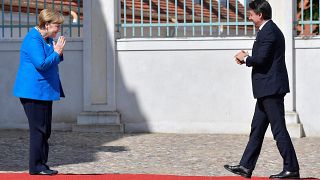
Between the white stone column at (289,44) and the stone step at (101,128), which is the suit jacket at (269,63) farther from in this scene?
the stone step at (101,128)

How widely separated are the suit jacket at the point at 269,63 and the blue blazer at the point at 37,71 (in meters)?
1.92

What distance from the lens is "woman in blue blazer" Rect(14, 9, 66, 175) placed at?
8.42m

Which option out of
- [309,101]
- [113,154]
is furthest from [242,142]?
[113,154]

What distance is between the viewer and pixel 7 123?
541 inches

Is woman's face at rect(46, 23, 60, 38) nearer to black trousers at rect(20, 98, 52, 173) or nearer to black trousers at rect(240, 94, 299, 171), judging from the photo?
black trousers at rect(20, 98, 52, 173)

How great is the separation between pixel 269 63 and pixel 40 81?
7.34 ft

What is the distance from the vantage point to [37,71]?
8.45 metres

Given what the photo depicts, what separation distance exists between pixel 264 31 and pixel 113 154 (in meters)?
3.50

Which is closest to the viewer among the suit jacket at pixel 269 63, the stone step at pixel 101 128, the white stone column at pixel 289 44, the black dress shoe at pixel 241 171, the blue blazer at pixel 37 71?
the suit jacket at pixel 269 63

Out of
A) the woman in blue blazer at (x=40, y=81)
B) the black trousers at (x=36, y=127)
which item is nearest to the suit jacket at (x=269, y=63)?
the woman in blue blazer at (x=40, y=81)

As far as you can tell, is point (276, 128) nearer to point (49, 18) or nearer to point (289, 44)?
point (49, 18)

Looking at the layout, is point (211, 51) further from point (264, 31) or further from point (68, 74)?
point (264, 31)

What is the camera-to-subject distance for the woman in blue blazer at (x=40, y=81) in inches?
332

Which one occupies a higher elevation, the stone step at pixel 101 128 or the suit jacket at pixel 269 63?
the suit jacket at pixel 269 63
